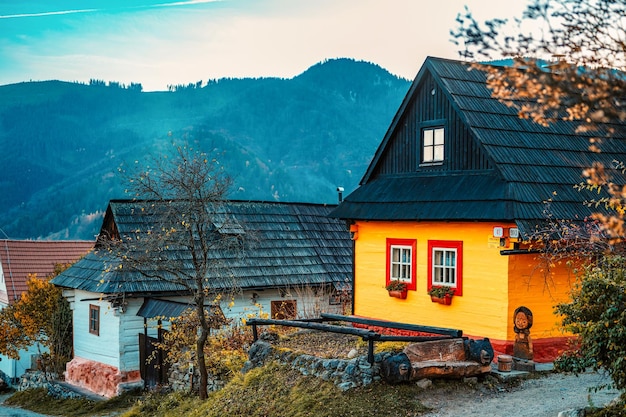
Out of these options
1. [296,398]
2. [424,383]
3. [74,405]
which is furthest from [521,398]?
[74,405]

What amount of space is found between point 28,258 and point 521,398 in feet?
86.2

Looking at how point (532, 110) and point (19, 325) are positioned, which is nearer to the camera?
point (532, 110)

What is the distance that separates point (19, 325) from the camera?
25.2m

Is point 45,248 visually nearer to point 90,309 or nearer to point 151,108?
point 90,309

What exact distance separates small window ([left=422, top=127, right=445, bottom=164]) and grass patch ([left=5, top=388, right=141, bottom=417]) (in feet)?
31.1

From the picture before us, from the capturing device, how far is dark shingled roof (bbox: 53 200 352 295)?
20.8 meters

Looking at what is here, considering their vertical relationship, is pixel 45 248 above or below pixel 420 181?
below

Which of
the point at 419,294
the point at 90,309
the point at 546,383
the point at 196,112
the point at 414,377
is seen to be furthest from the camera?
the point at 196,112

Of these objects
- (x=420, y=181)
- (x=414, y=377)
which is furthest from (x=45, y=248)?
(x=414, y=377)

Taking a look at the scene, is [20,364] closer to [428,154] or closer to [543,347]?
[428,154]

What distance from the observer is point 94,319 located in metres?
22.0

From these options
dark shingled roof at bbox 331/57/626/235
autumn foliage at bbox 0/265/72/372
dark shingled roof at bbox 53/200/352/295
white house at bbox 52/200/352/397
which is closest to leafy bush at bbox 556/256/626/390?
dark shingled roof at bbox 331/57/626/235

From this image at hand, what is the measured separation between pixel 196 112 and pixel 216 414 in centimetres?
10248

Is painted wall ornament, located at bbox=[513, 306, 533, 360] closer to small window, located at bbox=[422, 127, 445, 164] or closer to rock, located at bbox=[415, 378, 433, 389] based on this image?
rock, located at bbox=[415, 378, 433, 389]
